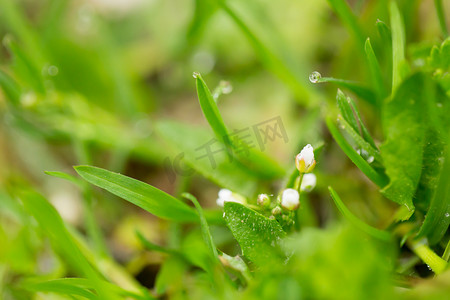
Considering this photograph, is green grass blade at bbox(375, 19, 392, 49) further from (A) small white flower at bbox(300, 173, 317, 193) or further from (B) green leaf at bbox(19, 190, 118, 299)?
(B) green leaf at bbox(19, 190, 118, 299)

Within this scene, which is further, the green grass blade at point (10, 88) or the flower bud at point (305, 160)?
the green grass blade at point (10, 88)

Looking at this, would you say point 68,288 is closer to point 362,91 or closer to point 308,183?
point 308,183

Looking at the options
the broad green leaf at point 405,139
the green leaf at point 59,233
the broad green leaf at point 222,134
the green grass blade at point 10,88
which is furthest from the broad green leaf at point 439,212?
the green grass blade at point 10,88

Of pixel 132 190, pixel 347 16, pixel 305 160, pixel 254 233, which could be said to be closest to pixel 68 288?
pixel 132 190

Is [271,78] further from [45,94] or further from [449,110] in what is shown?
[449,110]

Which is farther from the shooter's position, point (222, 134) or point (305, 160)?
point (222, 134)

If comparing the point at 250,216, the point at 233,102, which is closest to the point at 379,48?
the point at 233,102

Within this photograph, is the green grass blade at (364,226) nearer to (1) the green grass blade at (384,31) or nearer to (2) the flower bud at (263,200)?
(2) the flower bud at (263,200)
